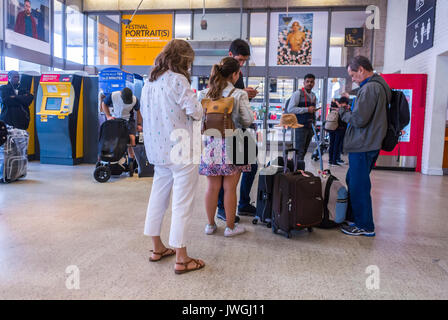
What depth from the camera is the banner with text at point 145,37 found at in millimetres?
11281

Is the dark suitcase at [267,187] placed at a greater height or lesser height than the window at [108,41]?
lesser

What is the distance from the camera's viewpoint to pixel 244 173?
3475 mm

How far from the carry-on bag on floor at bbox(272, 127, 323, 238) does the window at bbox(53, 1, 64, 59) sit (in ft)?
33.0

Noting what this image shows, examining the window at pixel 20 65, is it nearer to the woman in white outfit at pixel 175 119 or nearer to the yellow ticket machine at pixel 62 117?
the yellow ticket machine at pixel 62 117

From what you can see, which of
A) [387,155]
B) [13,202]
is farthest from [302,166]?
[387,155]

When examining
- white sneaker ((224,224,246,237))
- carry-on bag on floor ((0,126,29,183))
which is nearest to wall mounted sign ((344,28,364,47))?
carry-on bag on floor ((0,126,29,183))

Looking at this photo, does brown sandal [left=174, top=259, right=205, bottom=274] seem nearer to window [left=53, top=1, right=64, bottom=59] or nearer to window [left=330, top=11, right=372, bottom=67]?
window [left=330, top=11, right=372, bottom=67]

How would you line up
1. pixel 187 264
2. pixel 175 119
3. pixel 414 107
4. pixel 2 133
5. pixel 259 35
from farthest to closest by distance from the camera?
pixel 259 35, pixel 414 107, pixel 2 133, pixel 187 264, pixel 175 119

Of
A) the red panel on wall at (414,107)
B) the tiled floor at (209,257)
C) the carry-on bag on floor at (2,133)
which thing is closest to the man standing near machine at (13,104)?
the carry-on bag on floor at (2,133)

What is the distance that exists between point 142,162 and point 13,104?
8.07 feet

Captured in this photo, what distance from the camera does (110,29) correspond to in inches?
456

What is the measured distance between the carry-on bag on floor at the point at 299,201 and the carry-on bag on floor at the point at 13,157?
401 centimetres

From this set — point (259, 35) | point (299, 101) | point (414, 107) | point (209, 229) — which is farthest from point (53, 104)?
point (414, 107)

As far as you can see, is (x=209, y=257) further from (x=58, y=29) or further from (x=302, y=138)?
(x=58, y=29)
